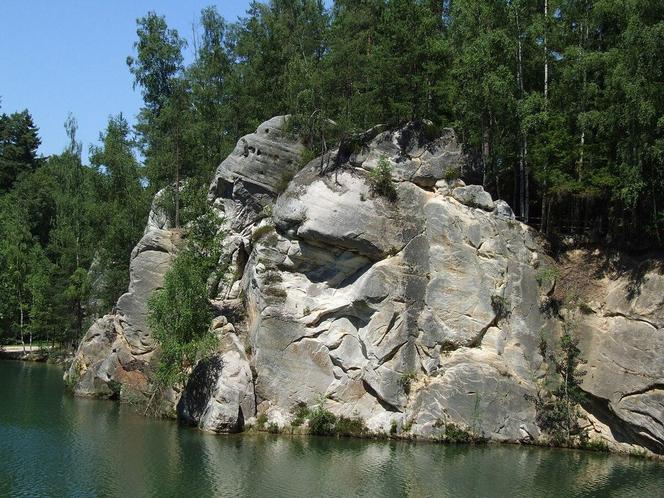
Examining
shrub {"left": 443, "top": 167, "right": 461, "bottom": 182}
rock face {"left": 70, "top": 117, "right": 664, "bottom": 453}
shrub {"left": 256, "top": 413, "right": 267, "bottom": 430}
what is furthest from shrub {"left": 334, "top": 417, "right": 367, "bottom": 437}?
shrub {"left": 443, "top": 167, "right": 461, "bottom": 182}

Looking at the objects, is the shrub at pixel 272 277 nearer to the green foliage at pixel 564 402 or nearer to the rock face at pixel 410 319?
the rock face at pixel 410 319

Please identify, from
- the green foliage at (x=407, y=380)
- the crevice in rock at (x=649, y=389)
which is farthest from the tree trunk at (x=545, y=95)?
the green foliage at (x=407, y=380)

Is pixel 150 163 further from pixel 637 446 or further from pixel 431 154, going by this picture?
pixel 637 446

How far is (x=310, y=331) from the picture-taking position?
1280 inches

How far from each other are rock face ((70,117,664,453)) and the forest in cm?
298

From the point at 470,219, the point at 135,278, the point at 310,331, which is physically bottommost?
the point at 310,331

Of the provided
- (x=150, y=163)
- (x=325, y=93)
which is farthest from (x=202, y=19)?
(x=325, y=93)

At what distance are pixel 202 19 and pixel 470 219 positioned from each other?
33178 mm

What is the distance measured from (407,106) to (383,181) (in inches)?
202

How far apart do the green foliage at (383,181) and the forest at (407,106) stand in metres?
3.40

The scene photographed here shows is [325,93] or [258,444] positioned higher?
[325,93]

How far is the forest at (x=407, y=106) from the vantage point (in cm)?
3097

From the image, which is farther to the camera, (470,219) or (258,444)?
(470,219)

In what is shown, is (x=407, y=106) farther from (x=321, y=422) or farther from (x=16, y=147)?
(x=16, y=147)
